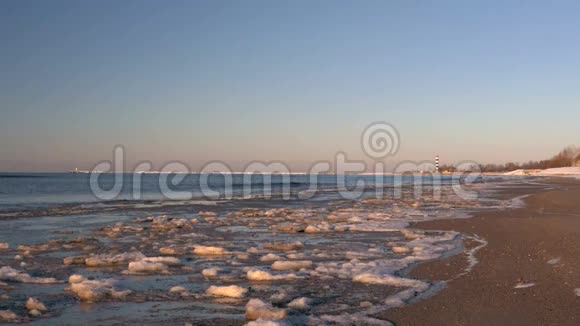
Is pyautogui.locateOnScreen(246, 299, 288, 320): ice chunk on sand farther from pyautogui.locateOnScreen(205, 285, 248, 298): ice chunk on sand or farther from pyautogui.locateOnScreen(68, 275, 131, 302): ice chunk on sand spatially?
pyautogui.locateOnScreen(68, 275, 131, 302): ice chunk on sand

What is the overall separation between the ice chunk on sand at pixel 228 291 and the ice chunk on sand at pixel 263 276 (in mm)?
995

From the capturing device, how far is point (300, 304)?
21.7ft

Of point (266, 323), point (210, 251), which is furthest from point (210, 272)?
point (266, 323)

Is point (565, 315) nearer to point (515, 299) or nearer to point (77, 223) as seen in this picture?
point (515, 299)

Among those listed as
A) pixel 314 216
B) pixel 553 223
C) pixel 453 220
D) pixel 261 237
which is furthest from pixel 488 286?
pixel 314 216

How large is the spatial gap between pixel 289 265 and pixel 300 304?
2715 mm

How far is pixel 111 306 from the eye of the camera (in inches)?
263

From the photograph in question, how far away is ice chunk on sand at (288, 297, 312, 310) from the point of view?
6.55 meters

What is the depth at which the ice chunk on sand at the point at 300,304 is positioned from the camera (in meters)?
6.55


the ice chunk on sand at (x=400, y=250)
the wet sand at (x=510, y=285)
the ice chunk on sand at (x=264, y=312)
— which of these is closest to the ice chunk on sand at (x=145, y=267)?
the ice chunk on sand at (x=264, y=312)

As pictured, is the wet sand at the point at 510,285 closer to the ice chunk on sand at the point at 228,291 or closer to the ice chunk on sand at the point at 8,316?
the ice chunk on sand at the point at 228,291

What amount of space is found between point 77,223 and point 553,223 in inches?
596

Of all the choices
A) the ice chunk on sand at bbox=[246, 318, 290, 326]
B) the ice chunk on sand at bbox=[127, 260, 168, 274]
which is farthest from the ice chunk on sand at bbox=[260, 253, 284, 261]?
the ice chunk on sand at bbox=[246, 318, 290, 326]

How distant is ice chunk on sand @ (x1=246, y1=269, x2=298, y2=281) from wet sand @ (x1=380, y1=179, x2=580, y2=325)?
2056 millimetres
